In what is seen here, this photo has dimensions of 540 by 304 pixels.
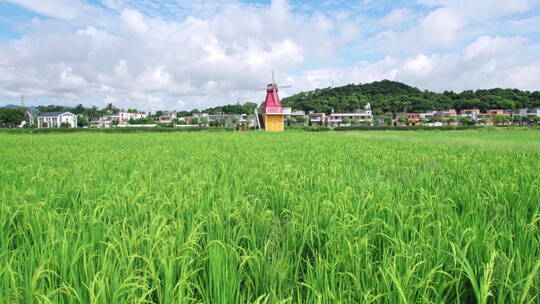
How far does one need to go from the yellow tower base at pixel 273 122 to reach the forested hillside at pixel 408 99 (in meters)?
78.1

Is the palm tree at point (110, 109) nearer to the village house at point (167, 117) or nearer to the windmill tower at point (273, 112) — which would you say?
the village house at point (167, 117)

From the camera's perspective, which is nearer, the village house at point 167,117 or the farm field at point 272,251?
the farm field at point 272,251

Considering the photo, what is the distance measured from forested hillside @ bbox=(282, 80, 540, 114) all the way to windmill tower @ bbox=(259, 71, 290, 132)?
7613 centimetres

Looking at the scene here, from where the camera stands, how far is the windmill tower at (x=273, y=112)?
4153 centimetres

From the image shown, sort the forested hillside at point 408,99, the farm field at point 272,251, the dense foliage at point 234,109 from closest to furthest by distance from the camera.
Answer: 1. the farm field at point 272,251
2. the forested hillside at point 408,99
3. the dense foliage at point 234,109

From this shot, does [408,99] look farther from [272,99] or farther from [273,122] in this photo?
[273,122]

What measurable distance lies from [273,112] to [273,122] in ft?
5.57

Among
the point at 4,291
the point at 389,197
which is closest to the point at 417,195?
the point at 389,197

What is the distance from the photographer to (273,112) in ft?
136

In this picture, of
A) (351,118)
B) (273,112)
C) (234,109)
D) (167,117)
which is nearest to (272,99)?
(273,112)

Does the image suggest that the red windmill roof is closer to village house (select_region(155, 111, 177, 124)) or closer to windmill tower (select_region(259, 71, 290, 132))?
windmill tower (select_region(259, 71, 290, 132))

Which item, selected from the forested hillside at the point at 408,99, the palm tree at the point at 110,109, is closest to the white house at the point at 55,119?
the palm tree at the point at 110,109

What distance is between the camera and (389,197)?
3.19 metres

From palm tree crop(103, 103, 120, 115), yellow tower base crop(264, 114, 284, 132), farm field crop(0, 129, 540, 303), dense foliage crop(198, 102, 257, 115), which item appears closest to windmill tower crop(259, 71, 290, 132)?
yellow tower base crop(264, 114, 284, 132)
